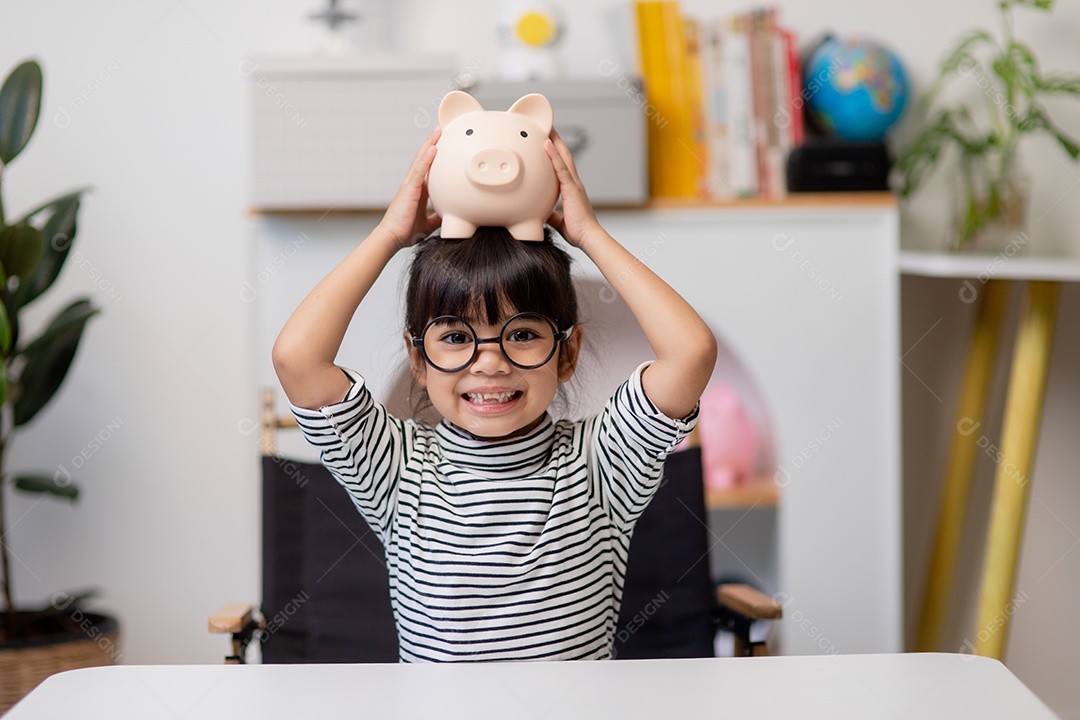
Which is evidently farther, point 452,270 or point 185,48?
point 185,48

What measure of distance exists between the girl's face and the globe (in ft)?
3.99

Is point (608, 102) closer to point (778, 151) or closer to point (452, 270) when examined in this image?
point (778, 151)

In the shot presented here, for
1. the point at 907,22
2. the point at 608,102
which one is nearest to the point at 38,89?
the point at 608,102

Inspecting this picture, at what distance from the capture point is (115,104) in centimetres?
214

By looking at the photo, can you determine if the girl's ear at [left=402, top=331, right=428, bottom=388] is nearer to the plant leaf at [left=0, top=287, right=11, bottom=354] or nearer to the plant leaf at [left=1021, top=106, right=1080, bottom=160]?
the plant leaf at [left=0, top=287, right=11, bottom=354]

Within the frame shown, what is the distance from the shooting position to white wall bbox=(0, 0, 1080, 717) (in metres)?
2.14

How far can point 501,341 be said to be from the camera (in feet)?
3.53

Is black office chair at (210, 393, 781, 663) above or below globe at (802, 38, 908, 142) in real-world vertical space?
below

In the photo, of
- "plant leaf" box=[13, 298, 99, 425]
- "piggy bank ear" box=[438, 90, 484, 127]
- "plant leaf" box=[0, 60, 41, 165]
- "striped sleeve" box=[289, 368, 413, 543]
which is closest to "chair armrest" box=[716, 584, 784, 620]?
"striped sleeve" box=[289, 368, 413, 543]

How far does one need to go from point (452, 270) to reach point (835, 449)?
1176 mm

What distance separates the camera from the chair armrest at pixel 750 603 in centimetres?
136

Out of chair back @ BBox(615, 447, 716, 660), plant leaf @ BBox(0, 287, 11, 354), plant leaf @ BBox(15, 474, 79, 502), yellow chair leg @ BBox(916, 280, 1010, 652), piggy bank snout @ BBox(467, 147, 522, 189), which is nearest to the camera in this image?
piggy bank snout @ BBox(467, 147, 522, 189)

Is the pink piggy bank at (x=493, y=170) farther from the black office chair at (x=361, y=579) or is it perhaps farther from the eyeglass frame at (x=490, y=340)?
the black office chair at (x=361, y=579)

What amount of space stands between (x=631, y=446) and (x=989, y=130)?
60.6 inches
